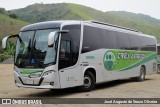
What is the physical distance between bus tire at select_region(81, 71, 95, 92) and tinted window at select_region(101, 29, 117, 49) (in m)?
1.82

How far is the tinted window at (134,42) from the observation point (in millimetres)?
19753

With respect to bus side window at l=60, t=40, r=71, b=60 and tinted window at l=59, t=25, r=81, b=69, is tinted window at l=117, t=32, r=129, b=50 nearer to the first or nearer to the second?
tinted window at l=59, t=25, r=81, b=69

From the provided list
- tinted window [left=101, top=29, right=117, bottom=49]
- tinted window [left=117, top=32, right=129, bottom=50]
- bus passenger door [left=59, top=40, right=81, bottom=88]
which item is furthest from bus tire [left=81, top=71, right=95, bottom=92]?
tinted window [left=117, top=32, right=129, bottom=50]

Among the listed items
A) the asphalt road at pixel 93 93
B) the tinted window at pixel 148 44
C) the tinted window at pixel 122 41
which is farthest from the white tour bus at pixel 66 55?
the tinted window at pixel 148 44

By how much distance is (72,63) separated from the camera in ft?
44.1

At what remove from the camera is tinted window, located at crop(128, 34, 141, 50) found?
19.8 m

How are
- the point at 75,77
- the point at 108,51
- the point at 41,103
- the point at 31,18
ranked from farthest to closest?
the point at 31,18 < the point at 108,51 < the point at 75,77 < the point at 41,103

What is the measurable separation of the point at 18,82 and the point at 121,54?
6.73m

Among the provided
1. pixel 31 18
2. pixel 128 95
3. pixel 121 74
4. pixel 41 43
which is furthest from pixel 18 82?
pixel 31 18

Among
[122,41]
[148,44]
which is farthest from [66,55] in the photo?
[148,44]

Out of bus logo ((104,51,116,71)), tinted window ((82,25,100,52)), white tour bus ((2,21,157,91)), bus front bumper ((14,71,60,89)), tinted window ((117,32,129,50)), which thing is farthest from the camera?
tinted window ((117,32,129,50))

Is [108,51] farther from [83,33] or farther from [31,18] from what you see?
[31,18]

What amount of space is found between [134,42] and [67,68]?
26.6 feet

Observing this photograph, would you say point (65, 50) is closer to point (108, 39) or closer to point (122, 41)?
point (108, 39)
